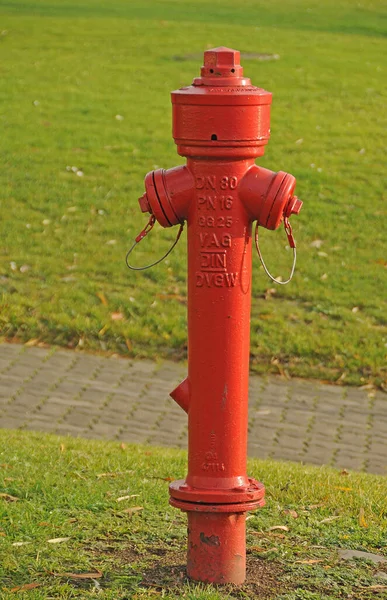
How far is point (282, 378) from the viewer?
8.09 m

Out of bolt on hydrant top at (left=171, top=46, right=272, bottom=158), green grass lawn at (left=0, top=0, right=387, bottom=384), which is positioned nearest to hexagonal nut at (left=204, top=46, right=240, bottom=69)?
bolt on hydrant top at (left=171, top=46, right=272, bottom=158)

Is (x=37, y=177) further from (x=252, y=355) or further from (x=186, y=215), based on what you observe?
(x=186, y=215)

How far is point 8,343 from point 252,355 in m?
1.92

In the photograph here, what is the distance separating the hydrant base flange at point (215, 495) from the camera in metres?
3.62

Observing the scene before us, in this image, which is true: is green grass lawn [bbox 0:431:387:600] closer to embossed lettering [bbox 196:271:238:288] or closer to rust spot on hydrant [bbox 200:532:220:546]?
rust spot on hydrant [bbox 200:532:220:546]

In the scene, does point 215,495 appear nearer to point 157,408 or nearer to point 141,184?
point 157,408

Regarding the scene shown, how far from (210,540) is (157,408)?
144 inches

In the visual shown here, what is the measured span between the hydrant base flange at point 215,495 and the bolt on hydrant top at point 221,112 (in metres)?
1.14

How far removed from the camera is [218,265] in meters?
3.61

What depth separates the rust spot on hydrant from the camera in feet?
12.1

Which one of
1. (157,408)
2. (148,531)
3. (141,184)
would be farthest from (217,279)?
(141,184)

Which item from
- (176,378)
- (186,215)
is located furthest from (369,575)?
(176,378)

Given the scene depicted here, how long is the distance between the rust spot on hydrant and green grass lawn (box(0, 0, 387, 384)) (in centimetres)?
453

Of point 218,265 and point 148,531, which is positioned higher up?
point 218,265
